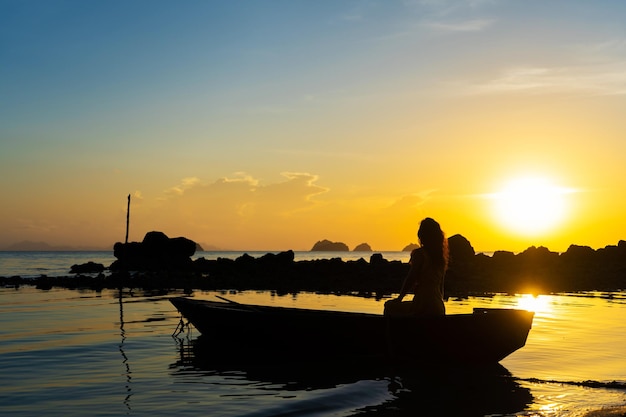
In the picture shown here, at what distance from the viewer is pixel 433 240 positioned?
11711 mm

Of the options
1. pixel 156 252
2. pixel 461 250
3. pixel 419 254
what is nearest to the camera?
pixel 419 254

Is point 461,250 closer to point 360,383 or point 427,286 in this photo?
point 427,286

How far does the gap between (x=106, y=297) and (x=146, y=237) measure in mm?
35417

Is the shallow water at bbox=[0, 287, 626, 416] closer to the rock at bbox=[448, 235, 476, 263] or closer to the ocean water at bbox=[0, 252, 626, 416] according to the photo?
the ocean water at bbox=[0, 252, 626, 416]

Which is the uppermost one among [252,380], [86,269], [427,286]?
[86,269]

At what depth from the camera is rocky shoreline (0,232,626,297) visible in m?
36.0

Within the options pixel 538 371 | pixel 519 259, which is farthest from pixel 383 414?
pixel 519 259

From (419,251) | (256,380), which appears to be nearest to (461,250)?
(419,251)

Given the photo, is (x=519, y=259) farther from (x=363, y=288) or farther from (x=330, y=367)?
(x=330, y=367)

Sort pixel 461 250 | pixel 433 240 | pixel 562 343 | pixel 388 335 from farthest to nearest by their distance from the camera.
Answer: pixel 461 250 → pixel 562 343 → pixel 388 335 → pixel 433 240

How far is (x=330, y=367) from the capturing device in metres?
12.7

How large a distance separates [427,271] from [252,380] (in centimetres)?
412

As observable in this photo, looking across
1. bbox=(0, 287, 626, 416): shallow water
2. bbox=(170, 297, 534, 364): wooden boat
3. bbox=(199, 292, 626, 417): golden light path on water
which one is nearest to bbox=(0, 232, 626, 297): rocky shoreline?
bbox=(199, 292, 626, 417): golden light path on water

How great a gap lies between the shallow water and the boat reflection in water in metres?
0.02
